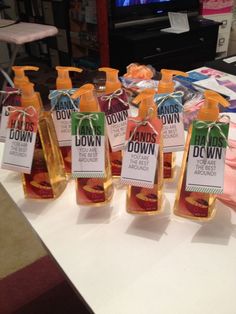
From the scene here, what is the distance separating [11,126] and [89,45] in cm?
205

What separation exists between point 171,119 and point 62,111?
0.67 feet

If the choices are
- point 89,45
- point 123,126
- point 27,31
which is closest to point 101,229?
point 123,126

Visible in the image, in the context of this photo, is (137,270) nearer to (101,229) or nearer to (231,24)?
(101,229)

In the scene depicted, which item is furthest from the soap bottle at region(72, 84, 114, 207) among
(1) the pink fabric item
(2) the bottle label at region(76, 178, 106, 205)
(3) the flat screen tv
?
(3) the flat screen tv

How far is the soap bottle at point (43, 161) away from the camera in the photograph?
1.76 feet

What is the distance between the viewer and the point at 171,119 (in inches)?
21.6

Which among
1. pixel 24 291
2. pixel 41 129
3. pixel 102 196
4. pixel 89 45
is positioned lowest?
pixel 24 291

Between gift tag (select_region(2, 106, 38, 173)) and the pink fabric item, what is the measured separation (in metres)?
1.53

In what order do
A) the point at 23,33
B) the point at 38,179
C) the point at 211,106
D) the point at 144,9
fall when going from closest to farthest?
the point at 211,106
the point at 38,179
the point at 23,33
the point at 144,9

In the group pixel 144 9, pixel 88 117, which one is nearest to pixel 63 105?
pixel 88 117

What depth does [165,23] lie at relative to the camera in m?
2.32

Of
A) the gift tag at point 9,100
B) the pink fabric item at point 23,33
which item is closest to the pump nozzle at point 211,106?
the gift tag at point 9,100

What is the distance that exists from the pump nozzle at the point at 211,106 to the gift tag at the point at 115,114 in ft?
0.52

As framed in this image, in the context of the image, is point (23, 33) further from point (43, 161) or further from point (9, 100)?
point (43, 161)
